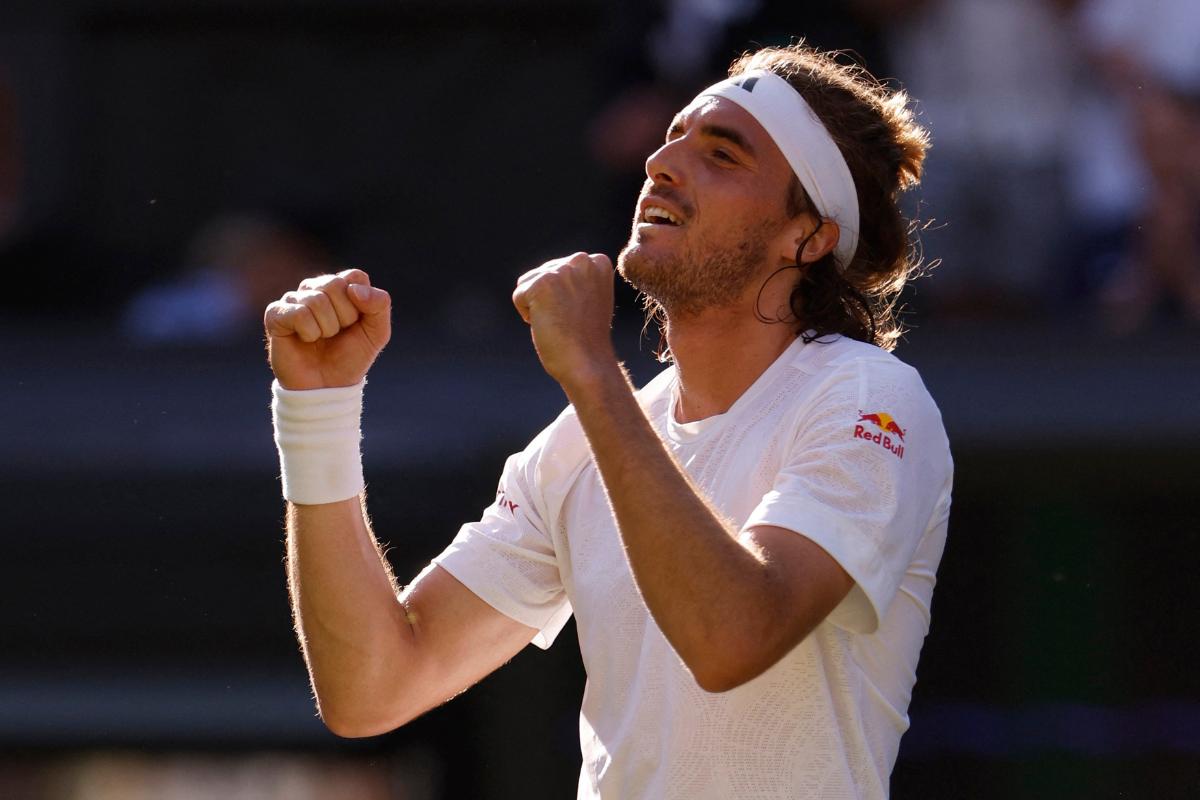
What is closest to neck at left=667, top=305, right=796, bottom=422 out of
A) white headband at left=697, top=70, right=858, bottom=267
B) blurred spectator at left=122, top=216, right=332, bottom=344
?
white headband at left=697, top=70, right=858, bottom=267

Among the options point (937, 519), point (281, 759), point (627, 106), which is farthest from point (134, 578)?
point (937, 519)

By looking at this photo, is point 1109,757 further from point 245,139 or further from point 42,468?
point 245,139

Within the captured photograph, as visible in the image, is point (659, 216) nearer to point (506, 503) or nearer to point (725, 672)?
point (506, 503)

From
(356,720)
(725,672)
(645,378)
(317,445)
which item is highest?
(317,445)

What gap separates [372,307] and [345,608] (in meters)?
0.51

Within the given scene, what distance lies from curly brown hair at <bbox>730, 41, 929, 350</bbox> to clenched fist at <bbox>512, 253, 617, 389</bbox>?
2.07 feet

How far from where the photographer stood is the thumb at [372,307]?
2965 mm

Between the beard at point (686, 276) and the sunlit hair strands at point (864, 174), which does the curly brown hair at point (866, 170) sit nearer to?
the sunlit hair strands at point (864, 174)

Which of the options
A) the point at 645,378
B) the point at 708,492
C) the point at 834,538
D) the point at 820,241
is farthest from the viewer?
the point at 645,378

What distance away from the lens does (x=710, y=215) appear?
3.11 m

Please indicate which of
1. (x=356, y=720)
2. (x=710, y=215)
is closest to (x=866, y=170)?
(x=710, y=215)

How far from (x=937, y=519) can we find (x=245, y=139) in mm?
5165

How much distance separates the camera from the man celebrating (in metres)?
2.54

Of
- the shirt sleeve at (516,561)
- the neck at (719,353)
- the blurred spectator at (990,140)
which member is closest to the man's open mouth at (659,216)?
the neck at (719,353)
